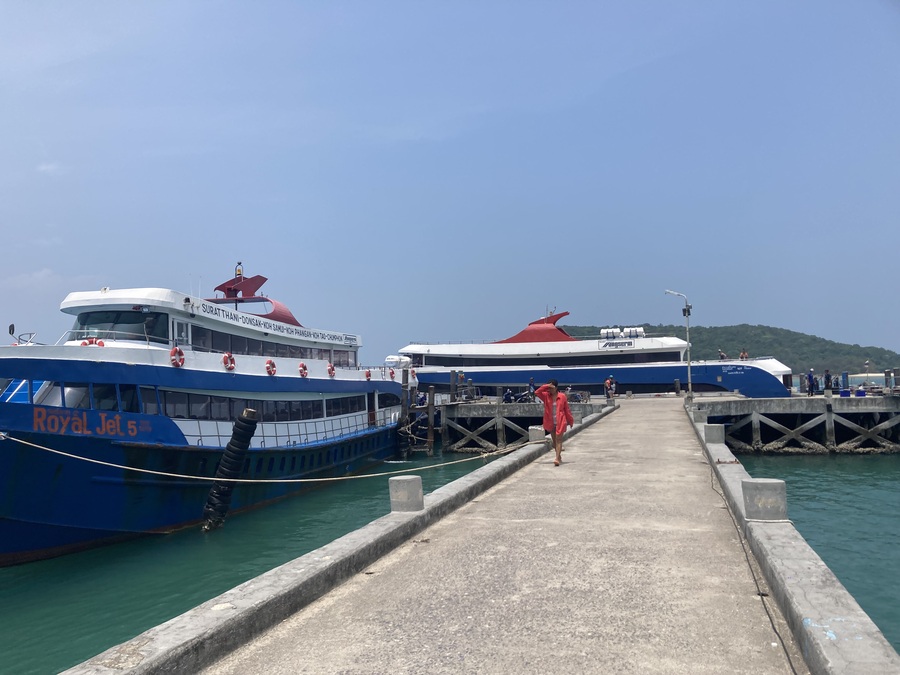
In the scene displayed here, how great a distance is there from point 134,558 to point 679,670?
498 inches

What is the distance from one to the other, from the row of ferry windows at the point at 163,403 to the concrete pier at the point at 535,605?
919cm

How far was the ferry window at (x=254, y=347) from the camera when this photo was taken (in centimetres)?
2020

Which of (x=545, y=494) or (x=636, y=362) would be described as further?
(x=636, y=362)

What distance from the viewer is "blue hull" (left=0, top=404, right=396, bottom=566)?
12.9 m

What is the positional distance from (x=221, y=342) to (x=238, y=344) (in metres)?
0.75

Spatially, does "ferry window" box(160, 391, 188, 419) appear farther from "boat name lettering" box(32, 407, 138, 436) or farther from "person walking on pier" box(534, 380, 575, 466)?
"person walking on pier" box(534, 380, 575, 466)

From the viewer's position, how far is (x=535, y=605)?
5.47m

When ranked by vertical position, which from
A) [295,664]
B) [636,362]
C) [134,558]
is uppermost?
[636,362]

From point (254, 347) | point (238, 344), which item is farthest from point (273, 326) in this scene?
point (238, 344)

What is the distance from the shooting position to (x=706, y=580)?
6.06 metres

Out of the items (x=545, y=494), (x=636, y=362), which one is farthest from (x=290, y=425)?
(x=636, y=362)

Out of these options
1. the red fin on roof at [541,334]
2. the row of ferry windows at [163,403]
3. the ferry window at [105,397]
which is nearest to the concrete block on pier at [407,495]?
the row of ferry windows at [163,403]

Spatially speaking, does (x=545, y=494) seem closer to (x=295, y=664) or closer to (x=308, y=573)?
(x=308, y=573)

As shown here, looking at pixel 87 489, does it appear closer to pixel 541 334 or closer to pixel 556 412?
pixel 556 412
